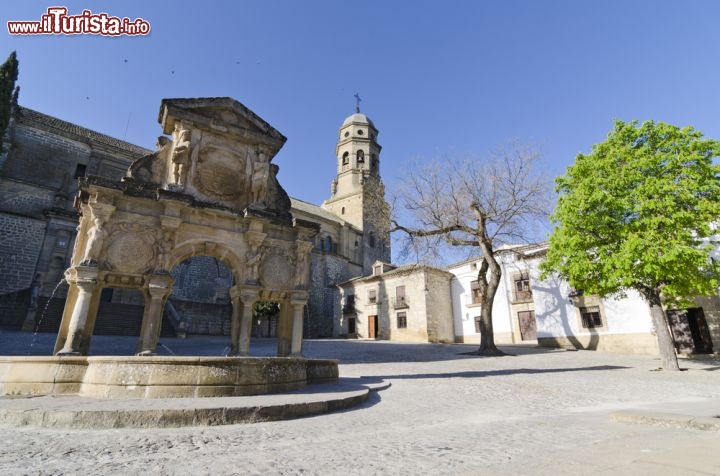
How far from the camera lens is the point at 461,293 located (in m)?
27.7

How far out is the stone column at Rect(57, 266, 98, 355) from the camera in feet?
23.2

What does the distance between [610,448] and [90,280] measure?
8754 millimetres

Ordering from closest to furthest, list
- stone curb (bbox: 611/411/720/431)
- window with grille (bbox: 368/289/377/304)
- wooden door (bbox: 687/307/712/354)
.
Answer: stone curb (bbox: 611/411/720/431)
wooden door (bbox: 687/307/712/354)
window with grille (bbox: 368/289/377/304)

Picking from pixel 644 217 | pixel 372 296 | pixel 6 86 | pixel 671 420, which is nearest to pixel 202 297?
pixel 372 296

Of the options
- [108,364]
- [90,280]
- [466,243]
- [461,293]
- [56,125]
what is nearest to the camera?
[108,364]

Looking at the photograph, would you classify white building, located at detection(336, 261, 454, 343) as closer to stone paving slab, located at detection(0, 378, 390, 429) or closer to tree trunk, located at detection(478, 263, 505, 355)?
tree trunk, located at detection(478, 263, 505, 355)

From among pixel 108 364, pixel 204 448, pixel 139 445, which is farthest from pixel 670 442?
pixel 108 364

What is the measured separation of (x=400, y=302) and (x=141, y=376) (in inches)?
946

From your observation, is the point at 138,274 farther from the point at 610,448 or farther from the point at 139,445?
the point at 610,448

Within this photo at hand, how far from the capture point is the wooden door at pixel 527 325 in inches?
905

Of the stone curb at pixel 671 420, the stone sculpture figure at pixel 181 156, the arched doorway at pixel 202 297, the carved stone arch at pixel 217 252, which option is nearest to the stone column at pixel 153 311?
the carved stone arch at pixel 217 252

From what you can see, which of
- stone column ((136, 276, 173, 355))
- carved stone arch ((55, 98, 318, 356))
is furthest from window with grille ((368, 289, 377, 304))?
stone column ((136, 276, 173, 355))

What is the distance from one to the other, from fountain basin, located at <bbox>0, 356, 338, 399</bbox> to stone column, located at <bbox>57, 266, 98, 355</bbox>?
1.42 meters

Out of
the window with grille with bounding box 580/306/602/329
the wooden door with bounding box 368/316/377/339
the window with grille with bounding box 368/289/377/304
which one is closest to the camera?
the window with grille with bounding box 580/306/602/329
